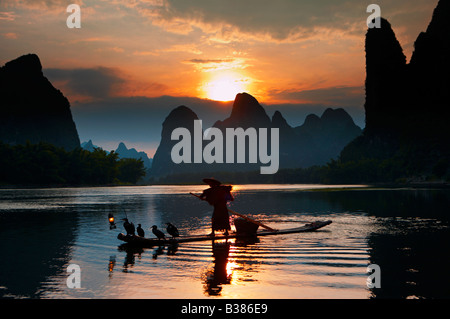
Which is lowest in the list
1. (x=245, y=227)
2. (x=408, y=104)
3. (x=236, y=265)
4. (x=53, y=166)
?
(x=236, y=265)

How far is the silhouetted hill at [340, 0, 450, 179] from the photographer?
119 metres

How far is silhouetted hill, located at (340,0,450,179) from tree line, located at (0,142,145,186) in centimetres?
7871

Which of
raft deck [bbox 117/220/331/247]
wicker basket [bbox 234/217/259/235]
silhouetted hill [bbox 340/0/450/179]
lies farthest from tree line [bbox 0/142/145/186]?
raft deck [bbox 117/220/331/247]

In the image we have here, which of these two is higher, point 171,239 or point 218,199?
point 218,199

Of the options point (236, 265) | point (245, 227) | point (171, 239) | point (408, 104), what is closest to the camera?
point (236, 265)

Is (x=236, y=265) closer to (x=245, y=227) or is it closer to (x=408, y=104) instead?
(x=245, y=227)

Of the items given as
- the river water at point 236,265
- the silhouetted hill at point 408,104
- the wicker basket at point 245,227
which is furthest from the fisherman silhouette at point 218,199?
the silhouetted hill at point 408,104

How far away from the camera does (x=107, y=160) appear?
127625mm

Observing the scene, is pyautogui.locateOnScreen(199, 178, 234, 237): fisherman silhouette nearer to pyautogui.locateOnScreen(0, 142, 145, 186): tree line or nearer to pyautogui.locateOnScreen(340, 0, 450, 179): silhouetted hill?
pyautogui.locateOnScreen(0, 142, 145, 186): tree line

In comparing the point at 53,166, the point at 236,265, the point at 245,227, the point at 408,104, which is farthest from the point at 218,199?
the point at 408,104

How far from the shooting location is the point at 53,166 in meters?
106

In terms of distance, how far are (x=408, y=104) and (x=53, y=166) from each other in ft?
376
